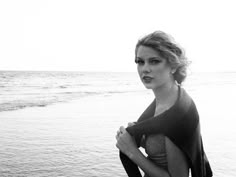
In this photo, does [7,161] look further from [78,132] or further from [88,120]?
[88,120]

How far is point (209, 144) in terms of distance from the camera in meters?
7.75

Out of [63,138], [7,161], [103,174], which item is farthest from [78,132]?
[103,174]

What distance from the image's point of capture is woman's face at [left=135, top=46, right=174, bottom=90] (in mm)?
2053

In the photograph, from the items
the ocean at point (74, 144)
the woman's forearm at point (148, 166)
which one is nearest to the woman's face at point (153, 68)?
the woman's forearm at point (148, 166)

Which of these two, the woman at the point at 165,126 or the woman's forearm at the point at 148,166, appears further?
the woman's forearm at the point at 148,166

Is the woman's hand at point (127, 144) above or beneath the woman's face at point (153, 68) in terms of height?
beneath

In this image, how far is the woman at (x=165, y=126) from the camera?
1.85m

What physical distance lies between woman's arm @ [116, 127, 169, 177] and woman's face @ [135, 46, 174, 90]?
0.39 meters

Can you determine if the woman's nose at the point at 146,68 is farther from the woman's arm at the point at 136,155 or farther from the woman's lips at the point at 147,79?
the woman's arm at the point at 136,155

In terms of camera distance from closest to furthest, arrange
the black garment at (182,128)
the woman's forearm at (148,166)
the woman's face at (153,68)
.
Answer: the black garment at (182,128)
the woman's forearm at (148,166)
the woman's face at (153,68)

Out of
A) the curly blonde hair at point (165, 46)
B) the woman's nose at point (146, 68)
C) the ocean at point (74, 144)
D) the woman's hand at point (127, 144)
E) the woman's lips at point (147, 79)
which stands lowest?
the ocean at point (74, 144)

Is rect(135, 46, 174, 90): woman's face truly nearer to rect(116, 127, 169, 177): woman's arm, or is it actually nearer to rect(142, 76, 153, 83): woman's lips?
rect(142, 76, 153, 83): woman's lips

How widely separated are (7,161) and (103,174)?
2.18 meters

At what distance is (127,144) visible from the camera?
2.04 metres
